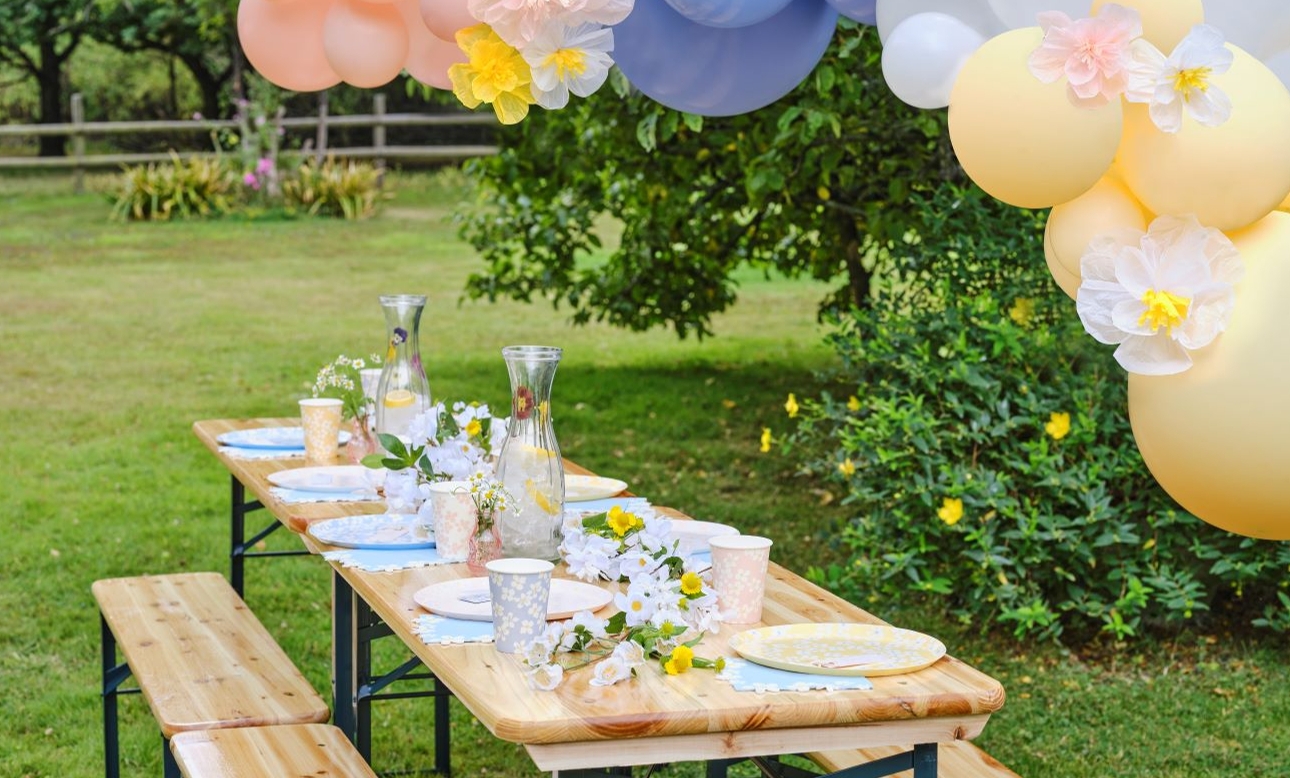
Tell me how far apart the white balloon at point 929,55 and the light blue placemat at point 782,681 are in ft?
2.28

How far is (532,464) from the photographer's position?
7.63 feet

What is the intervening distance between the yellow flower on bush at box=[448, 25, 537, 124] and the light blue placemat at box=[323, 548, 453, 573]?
2.83 feet

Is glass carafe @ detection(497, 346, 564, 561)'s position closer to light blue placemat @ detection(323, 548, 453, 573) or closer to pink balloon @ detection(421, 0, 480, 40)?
light blue placemat @ detection(323, 548, 453, 573)

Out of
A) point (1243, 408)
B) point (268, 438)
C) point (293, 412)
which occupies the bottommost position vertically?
point (293, 412)

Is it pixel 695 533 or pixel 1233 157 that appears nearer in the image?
pixel 1233 157

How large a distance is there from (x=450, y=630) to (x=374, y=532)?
0.60m

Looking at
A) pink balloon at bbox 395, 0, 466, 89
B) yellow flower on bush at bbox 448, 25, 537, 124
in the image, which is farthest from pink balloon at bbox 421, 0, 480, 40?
pink balloon at bbox 395, 0, 466, 89

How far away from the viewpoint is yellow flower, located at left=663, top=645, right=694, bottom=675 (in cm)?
185

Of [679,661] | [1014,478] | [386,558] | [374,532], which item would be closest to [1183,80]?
[679,661]

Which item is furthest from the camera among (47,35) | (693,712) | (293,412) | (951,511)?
(47,35)

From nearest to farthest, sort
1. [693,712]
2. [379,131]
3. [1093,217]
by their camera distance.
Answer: [1093,217]
[693,712]
[379,131]

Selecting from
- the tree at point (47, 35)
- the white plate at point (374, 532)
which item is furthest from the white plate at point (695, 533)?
the tree at point (47, 35)

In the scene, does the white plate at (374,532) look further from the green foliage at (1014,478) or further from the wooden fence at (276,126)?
the wooden fence at (276,126)

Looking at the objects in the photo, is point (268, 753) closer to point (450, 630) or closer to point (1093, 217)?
point (450, 630)
